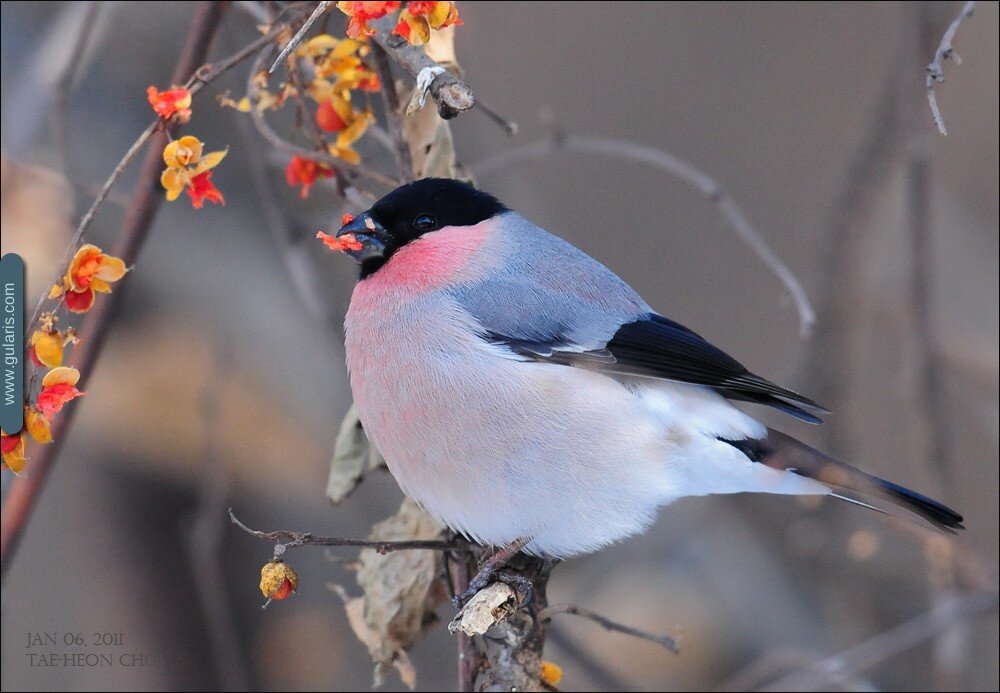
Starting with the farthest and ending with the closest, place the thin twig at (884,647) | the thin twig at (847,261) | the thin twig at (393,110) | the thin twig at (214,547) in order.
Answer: the thin twig at (847,261) < the thin twig at (214,547) < the thin twig at (884,647) < the thin twig at (393,110)

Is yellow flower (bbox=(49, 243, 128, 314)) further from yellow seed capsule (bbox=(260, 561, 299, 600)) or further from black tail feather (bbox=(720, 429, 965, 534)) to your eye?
black tail feather (bbox=(720, 429, 965, 534))

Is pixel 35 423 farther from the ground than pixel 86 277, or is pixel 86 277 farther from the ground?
pixel 86 277

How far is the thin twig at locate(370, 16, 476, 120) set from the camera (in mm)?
1234

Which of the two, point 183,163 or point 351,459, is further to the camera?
point 351,459

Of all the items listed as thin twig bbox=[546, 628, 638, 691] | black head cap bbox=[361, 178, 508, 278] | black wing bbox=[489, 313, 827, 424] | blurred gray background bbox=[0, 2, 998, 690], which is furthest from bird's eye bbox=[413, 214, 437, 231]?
thin twig bbox=[546, 628, 638, 691]

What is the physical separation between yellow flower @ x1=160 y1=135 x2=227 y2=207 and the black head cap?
0.99 feet

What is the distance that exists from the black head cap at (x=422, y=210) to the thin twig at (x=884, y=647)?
1.11 metres

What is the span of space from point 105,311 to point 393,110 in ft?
1.92

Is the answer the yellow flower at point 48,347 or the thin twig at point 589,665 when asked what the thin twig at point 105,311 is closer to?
the yellow flower at point 48,347

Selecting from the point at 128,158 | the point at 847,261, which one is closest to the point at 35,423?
the point at 128,158

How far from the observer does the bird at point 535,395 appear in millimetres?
1531

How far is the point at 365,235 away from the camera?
5.53 ft

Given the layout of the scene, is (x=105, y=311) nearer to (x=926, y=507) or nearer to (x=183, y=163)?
(x=183, y=163)

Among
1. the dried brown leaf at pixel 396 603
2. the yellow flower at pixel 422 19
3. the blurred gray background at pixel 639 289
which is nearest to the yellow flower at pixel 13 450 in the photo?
the dried brown leaf at pixel 396 603
